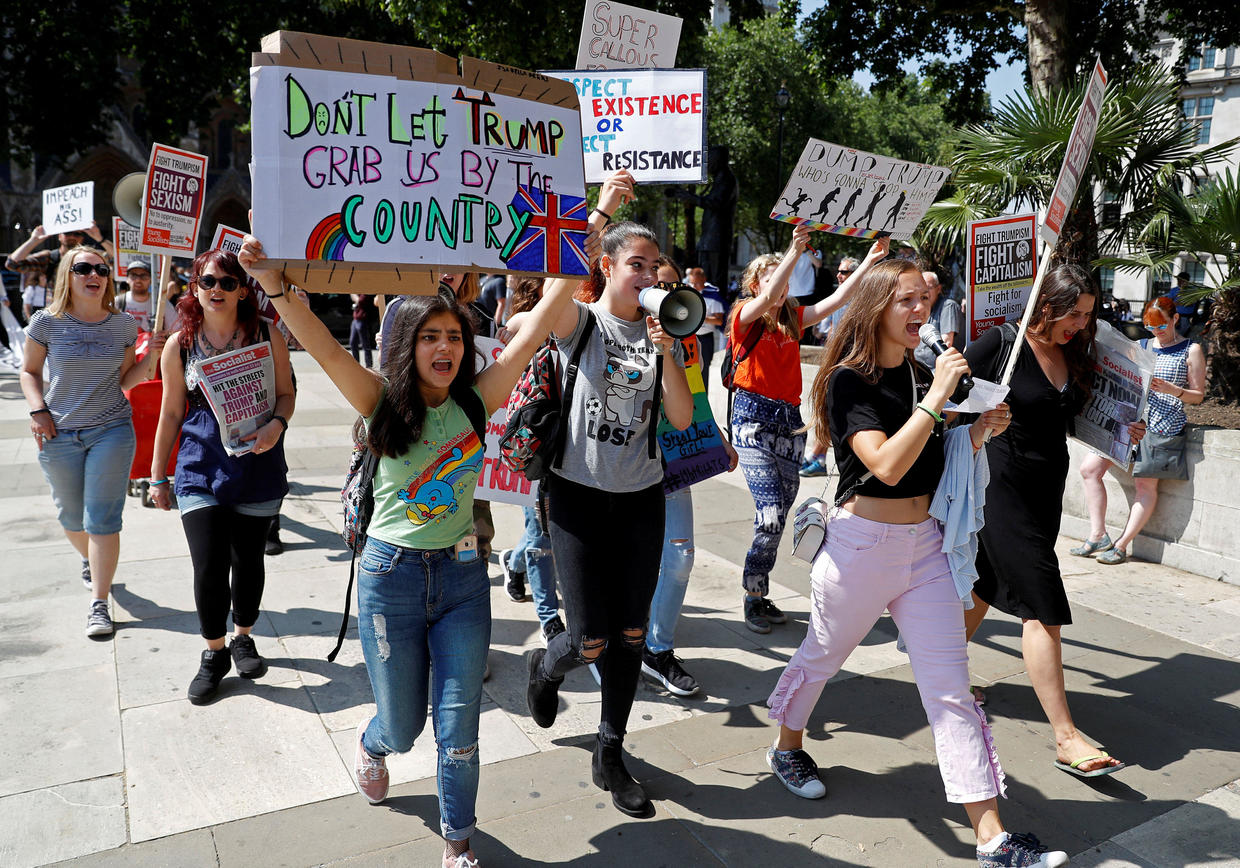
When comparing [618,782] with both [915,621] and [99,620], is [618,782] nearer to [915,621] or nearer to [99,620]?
[915,621]

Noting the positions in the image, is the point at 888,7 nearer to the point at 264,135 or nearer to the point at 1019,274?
the point at 1019,274

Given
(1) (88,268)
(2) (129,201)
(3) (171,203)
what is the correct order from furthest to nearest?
(2) (129,201), (3) (171,203), (1) (88,268)

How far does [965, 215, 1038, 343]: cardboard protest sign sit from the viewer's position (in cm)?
403

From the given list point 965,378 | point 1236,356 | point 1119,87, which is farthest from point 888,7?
point 965,378

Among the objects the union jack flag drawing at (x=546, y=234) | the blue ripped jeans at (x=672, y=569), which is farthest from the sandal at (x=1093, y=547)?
the union jack flag drawing at (x=546, y=234)

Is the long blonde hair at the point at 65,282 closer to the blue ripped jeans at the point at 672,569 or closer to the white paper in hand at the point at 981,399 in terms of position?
the blue ripped jeans at the point at 672,569

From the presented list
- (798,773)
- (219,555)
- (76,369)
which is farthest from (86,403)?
(798,773)

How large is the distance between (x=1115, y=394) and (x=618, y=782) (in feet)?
8.59

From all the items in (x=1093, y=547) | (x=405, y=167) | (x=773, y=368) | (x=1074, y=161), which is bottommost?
(x=1093, y=547)

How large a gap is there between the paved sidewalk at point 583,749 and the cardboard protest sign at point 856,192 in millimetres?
2232

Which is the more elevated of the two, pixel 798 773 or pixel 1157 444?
pixel 1157 444

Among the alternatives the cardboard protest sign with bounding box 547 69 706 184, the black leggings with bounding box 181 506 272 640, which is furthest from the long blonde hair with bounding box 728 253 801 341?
the black leggings with bounding box 181 506 272 640

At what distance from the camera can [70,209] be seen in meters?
8.33

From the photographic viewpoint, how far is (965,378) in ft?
9.92
